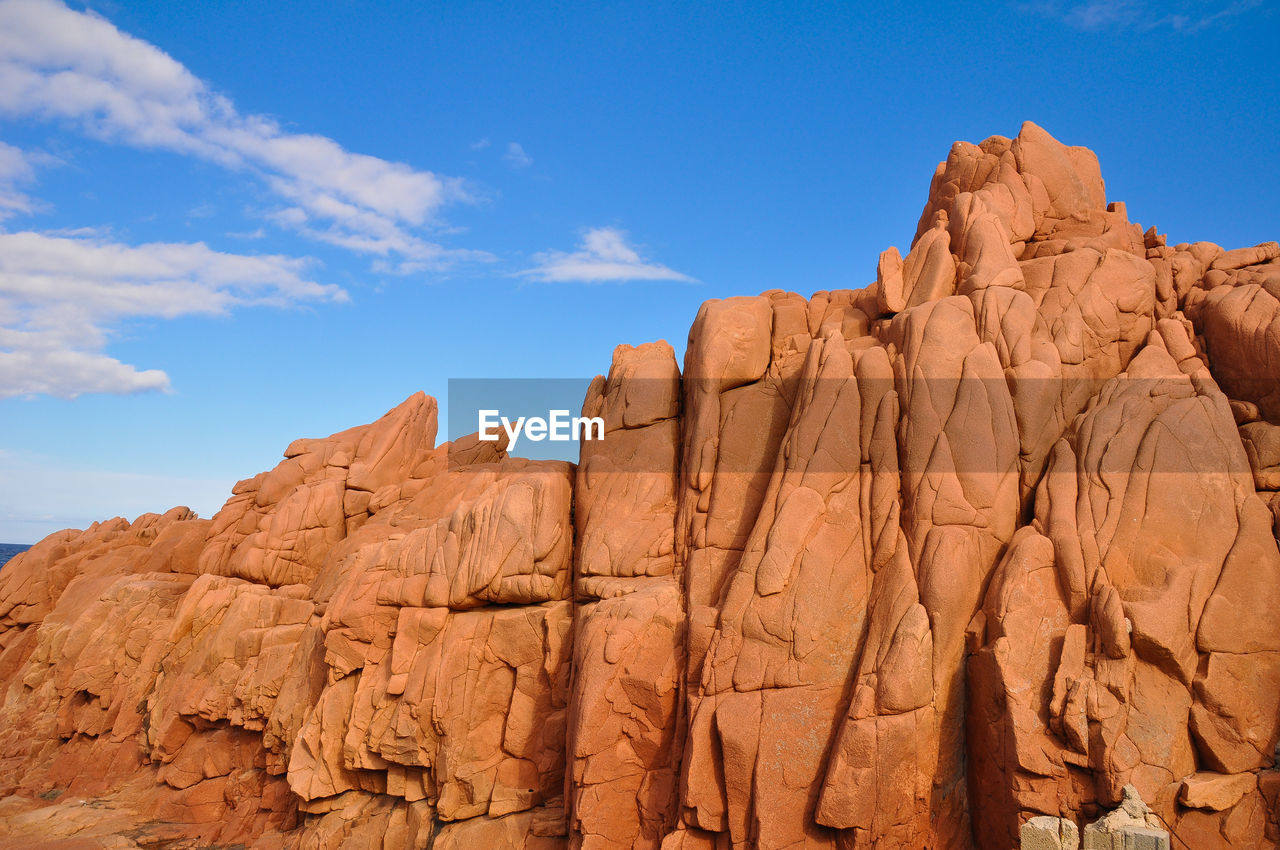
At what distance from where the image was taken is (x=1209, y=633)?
1373 centimetres

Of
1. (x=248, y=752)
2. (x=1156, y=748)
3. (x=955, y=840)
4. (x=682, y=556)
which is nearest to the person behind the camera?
(x=1156, y=748)

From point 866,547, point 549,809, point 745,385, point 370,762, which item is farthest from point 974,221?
point 370,762

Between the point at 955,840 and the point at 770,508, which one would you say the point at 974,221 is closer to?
the point at 770,508

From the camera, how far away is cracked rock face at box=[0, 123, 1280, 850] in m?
13.9

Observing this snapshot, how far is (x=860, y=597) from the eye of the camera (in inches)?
637

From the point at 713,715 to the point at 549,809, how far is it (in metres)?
5.70

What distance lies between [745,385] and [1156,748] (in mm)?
10729

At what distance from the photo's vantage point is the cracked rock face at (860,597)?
1390cm

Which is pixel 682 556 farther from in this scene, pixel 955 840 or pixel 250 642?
pixel 250 642

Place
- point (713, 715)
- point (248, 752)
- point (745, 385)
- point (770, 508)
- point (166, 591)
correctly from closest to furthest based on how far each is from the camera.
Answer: point (713, 715) < point (770, 508) < point (745, 385) < point (248, 752) < point (166, 591)

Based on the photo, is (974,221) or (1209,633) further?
(974,221)

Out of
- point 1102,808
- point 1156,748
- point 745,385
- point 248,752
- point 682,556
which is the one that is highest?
point 745,385

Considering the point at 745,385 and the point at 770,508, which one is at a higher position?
the point at 745,385

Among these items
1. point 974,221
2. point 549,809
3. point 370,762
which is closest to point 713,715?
point 549,809
